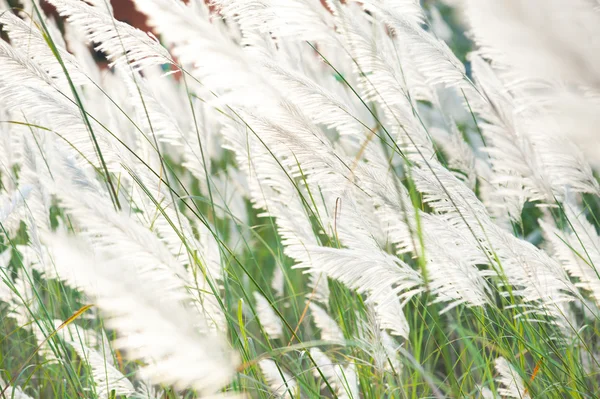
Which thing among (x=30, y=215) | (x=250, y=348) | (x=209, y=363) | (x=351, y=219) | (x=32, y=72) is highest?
(x=32, y=72)

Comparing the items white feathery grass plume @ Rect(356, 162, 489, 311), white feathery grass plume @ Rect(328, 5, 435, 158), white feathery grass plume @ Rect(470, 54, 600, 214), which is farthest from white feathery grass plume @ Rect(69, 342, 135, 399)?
white feathery grass plume @ Rect(470, 54, 600, 214)

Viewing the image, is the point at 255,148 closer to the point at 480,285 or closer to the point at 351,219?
the point at 351,219

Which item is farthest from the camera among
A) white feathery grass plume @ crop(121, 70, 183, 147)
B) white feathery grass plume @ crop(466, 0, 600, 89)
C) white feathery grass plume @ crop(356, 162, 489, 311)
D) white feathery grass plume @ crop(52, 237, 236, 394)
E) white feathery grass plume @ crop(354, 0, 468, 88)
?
white feathery grass plume @ crop(121, 70, 183, 147)

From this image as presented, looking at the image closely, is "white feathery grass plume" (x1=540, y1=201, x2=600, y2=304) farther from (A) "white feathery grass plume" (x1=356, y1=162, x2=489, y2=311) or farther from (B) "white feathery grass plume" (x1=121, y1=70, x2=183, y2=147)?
(B) "white feathery grass plume" (x1=121, y1=70, x2=183, y2=147)

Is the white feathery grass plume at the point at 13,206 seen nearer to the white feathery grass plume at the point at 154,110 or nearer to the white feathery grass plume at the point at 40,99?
the white feathery grass plume at the point at 40,99

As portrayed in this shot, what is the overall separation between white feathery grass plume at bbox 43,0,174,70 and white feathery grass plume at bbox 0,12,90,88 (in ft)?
0.28

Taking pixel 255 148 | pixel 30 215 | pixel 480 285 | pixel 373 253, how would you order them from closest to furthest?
pixel 373 253 → pixel 480 285 → pixel 255 148 → pixel 30 215

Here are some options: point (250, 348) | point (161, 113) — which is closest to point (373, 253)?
point (250, 348)

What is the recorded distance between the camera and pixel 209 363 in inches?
29.0

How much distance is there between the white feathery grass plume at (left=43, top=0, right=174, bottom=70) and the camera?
136 centimetres

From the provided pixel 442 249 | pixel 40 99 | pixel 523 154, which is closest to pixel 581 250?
pixel 523 154

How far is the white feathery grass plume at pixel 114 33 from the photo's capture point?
1.36 m

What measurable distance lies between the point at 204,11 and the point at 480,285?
45.4 inches

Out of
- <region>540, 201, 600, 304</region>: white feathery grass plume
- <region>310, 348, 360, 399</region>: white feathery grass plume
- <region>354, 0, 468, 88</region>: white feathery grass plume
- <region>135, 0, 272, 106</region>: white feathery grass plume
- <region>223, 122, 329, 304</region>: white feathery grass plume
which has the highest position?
<region>135, 0, 272, 106</region>: white feathery grass plume
